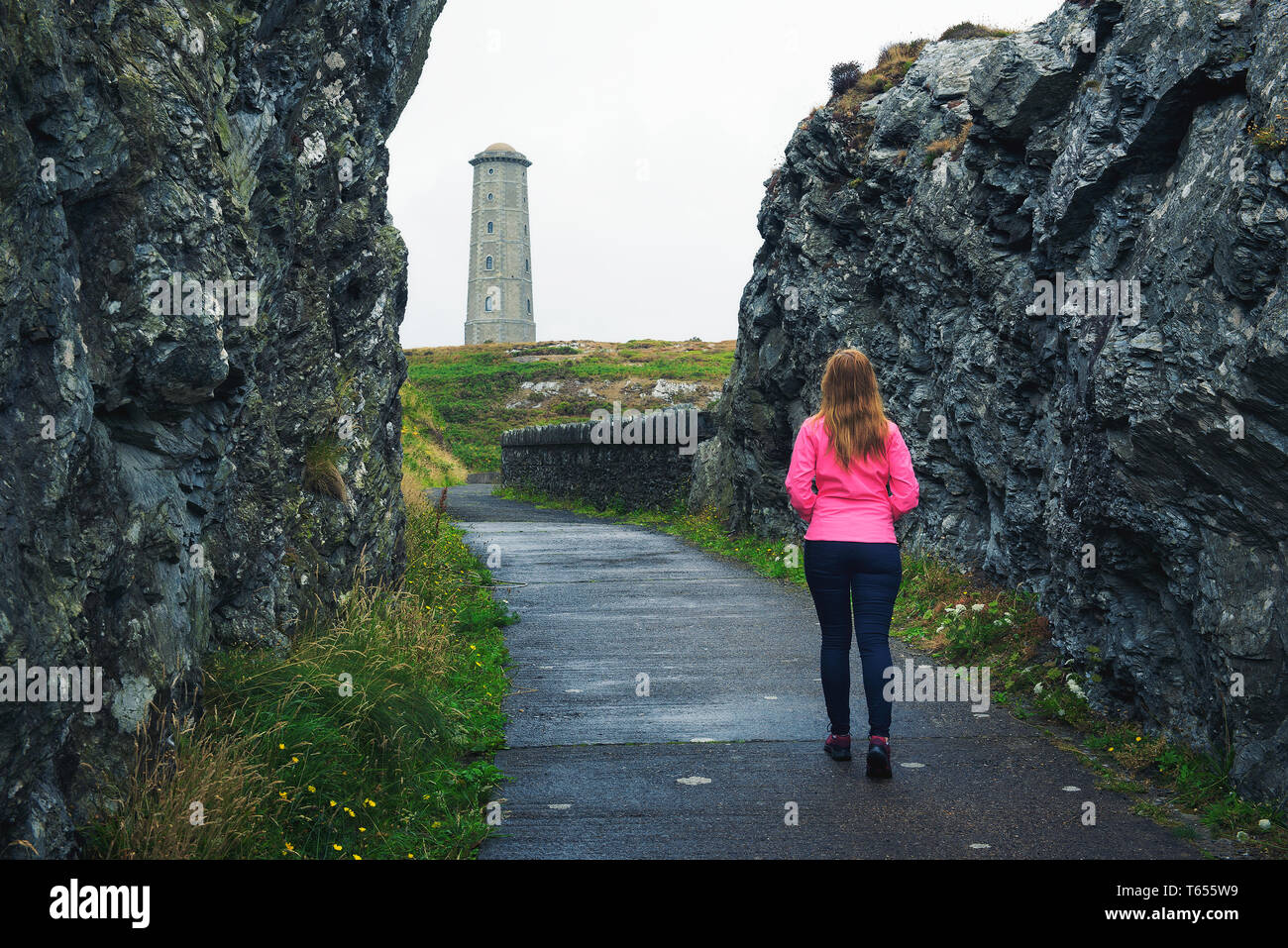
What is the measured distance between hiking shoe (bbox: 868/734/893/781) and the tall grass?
1870 mm

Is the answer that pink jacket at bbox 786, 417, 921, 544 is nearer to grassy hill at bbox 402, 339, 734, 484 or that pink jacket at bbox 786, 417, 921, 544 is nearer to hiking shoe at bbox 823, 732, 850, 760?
hiking shoe at bbox 823, 732, 850, 760

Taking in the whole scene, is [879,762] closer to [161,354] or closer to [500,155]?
[161,354]

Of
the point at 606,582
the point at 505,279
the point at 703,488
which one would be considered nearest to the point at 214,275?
the point at 606,582

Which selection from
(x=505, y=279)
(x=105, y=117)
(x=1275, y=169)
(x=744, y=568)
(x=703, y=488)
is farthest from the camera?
(x=505, y=279)

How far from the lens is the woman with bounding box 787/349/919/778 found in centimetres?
557

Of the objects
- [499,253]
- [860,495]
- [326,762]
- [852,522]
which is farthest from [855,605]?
[499,253]

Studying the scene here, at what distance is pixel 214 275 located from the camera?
4.82 meters

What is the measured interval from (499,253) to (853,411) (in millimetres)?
78977

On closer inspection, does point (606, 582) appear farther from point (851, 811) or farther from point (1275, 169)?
point (1275, 169)

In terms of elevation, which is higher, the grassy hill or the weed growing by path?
the grassy hill

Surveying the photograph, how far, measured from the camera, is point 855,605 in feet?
18.5

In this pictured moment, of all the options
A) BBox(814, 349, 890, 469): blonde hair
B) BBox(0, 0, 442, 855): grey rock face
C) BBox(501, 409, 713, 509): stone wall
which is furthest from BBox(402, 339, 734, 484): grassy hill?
BBox(814, 349, 890, 469): blonde hair

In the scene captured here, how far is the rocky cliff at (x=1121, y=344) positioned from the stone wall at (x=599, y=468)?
997 cm

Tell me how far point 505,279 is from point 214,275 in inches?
3143
